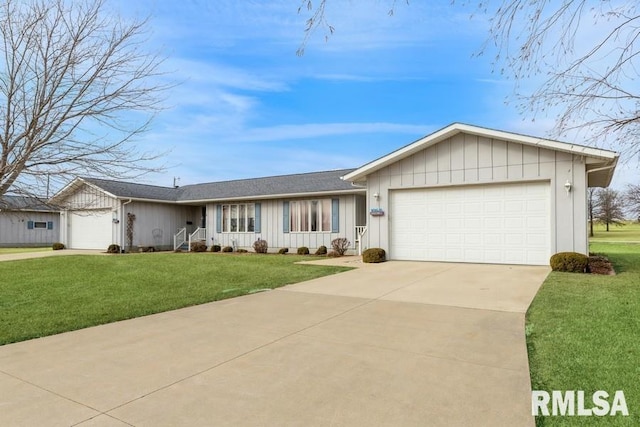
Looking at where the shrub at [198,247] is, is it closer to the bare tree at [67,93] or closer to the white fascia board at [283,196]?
the white fascia board at [283,196]

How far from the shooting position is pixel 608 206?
45406 millimetres

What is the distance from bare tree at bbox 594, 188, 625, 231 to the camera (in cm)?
4516

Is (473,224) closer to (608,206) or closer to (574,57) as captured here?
(574,57)

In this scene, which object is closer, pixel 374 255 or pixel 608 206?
pixel 374 255

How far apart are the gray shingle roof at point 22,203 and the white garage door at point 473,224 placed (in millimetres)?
10478

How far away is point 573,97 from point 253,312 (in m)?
5.30

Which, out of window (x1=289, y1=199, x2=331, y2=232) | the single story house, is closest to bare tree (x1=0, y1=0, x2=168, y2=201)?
Result: the single story house

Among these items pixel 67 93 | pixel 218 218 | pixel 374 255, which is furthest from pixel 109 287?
pixel 218 218

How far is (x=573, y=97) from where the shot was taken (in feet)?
15.8

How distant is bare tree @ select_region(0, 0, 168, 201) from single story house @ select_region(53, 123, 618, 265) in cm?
49

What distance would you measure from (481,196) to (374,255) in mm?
3806

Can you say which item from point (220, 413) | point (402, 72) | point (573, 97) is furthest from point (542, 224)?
point (220, 413)

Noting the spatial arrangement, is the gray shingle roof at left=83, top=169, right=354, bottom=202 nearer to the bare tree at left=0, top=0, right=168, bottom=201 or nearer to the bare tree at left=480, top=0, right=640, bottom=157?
the bare tree at left=480, top=0, right=640, bottom=157

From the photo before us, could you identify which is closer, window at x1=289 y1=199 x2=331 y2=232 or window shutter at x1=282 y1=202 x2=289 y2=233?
window at x1=289 y1=199 x2=331 y2=232
